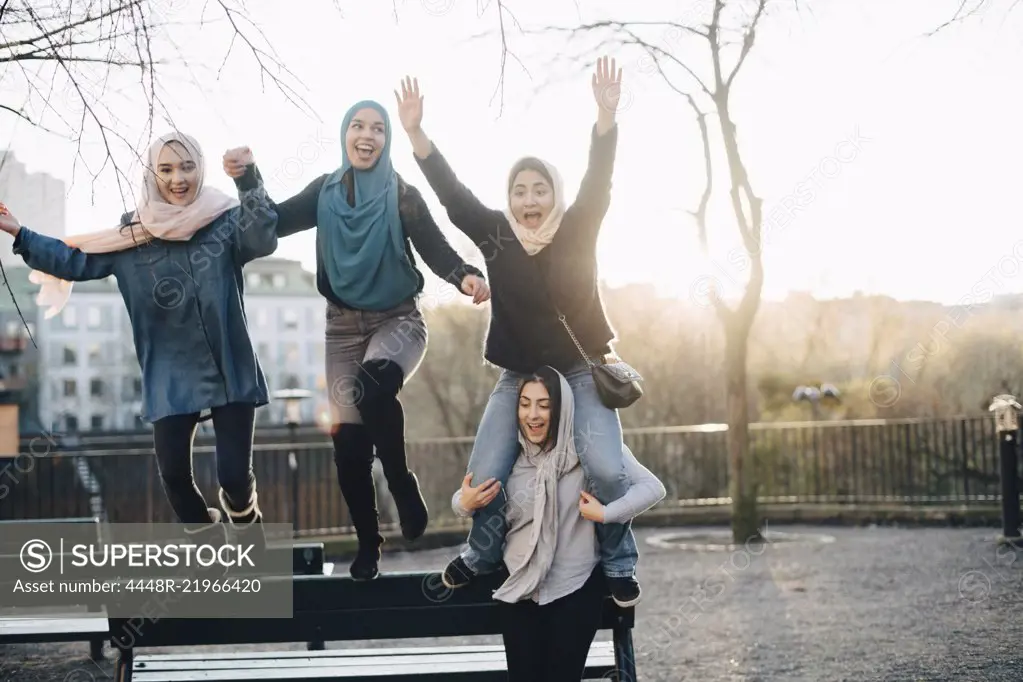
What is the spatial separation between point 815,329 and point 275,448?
53.1ft

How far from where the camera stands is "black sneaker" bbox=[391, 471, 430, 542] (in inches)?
175

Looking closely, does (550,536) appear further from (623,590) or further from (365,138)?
(365,138)

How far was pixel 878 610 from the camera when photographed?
8688mm

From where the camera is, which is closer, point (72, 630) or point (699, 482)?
point (72, 630)

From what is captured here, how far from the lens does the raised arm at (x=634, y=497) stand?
3920 millimetres

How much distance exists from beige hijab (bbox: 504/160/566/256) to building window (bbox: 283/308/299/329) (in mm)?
77282

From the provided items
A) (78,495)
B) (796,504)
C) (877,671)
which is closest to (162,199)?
(877,671)

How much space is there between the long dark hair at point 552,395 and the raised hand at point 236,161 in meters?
1.49

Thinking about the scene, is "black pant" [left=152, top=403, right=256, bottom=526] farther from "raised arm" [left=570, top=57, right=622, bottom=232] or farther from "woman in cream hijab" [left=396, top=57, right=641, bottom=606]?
"raised arm" [left=570, top=57, right=622, bottom=232]

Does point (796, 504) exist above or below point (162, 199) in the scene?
below

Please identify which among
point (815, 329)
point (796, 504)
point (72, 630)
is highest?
point (815, 329)

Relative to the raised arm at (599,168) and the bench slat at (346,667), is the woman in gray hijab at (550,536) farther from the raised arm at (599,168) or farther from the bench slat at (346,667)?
the raised arm at (599,168)

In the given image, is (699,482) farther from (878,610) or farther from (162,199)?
(162,199)

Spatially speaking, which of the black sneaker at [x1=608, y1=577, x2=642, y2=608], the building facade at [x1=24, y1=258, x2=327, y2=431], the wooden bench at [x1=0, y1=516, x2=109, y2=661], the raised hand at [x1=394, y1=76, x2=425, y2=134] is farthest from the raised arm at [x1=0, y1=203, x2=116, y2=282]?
the building facade at [x1=24, y1=258, x2=327, y2=431]
